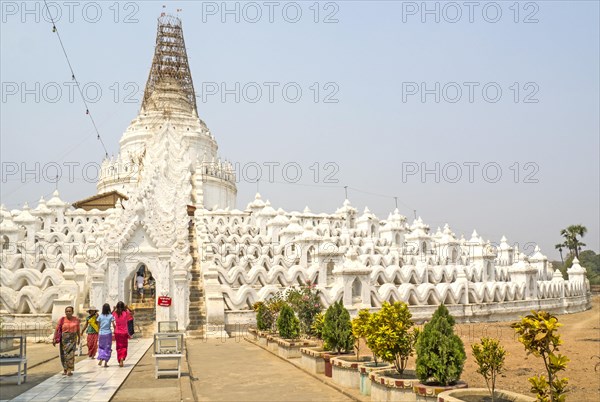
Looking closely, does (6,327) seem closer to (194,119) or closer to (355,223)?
(355,223)

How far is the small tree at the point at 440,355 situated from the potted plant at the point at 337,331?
369 cm

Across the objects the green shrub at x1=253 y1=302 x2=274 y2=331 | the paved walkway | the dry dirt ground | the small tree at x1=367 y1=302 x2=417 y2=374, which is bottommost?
the dry dirt ground

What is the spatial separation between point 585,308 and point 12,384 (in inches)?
1591

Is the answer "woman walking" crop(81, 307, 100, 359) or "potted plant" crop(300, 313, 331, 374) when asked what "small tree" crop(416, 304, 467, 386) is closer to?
"potted plant" crop(300, 313, 331, 374)

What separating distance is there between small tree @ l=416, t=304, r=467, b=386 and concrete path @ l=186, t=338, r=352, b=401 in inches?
86.8

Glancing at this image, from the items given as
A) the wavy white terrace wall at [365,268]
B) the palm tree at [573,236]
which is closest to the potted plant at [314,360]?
the wavy white terrace wall at [365,268]

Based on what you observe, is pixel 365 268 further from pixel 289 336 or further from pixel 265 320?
pixel 289 336

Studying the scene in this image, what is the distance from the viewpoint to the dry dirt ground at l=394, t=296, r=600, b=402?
11071mm

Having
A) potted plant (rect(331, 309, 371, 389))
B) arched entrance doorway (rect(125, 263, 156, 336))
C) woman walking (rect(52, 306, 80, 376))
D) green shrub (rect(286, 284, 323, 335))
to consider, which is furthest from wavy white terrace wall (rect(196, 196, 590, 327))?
potted plant (rect(331, 309, 371, 389))

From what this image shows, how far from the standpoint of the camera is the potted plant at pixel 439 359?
772 cm

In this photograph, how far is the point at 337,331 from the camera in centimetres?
1170

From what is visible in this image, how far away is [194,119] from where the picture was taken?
52.5 m

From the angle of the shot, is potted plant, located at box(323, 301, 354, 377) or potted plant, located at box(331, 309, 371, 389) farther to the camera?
potted plant, located at box(323, 301, 354, 377)

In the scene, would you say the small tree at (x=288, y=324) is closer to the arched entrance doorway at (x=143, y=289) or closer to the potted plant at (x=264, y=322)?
the potted plant at (x=264, y=322)
